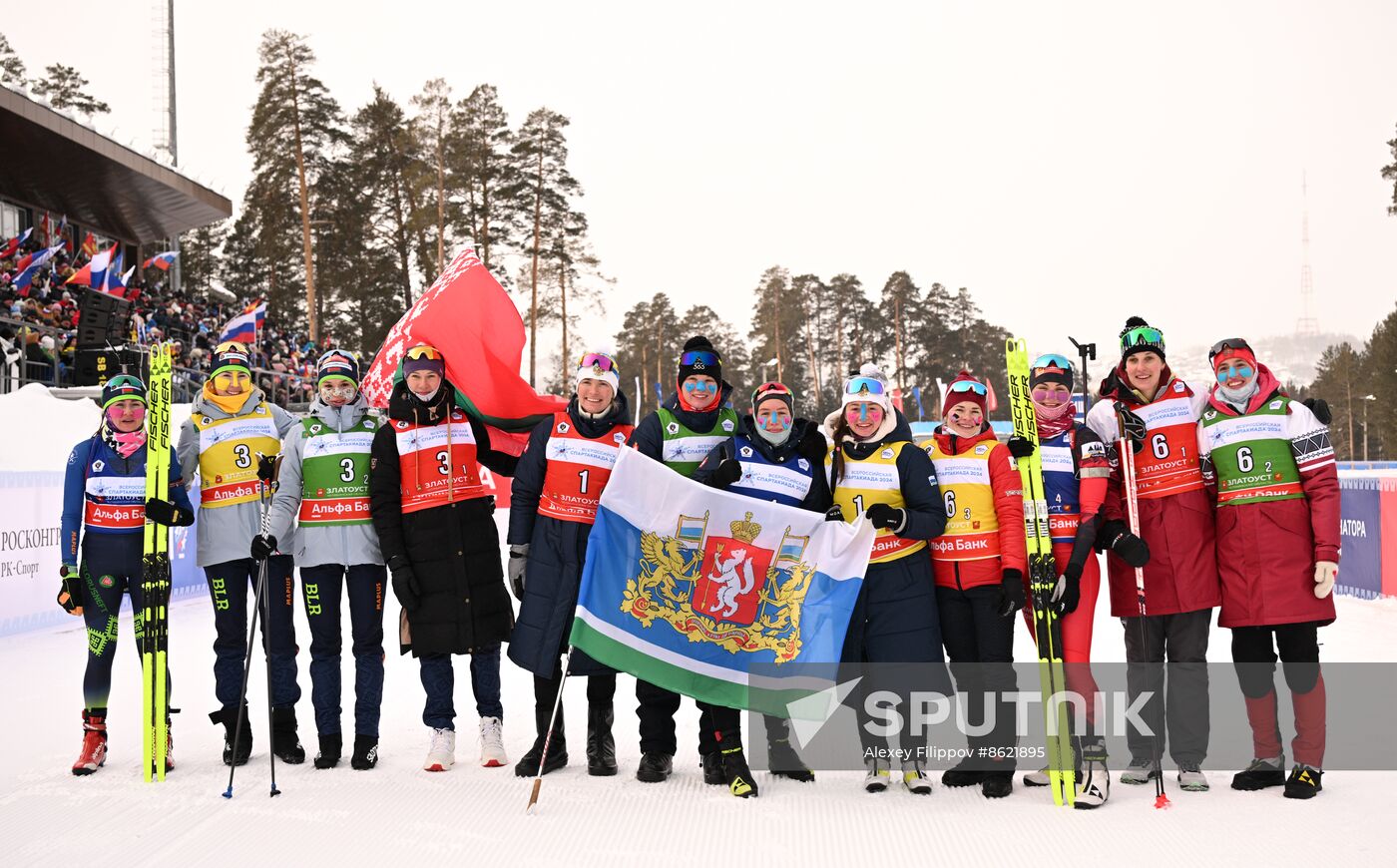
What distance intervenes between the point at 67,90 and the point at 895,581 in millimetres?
59421

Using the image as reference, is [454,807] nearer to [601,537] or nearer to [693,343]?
[601,537]

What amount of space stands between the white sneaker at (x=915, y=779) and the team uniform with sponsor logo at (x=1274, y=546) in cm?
157

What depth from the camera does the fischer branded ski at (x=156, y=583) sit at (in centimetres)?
513

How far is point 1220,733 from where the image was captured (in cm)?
570

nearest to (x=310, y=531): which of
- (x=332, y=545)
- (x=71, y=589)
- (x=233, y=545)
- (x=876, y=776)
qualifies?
(x=332, y=545)

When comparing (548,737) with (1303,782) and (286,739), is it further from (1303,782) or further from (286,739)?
(1303,782)

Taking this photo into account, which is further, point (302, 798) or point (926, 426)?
point (926, 426)

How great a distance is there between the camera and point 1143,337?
508cm

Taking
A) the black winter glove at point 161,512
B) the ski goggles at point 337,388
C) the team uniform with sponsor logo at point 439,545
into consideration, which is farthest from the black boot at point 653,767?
the black winter glove at point 161,512

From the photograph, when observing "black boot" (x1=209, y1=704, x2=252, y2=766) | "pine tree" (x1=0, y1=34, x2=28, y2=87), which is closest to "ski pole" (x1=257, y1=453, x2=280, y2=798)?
"black boot" (x1=209, y1=704, x2=252, y2=766)

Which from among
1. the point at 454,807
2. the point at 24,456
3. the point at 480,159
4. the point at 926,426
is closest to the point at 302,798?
the point at 454,807

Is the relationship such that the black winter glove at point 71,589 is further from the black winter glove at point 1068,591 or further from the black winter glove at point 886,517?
the black winter glove at point 1068,591

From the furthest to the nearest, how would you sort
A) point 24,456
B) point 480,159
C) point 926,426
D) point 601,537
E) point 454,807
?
point 480,159 → point 926,426 → point 24,456 → point 601,537 → point 454,807

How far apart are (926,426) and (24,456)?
66.6 ft
